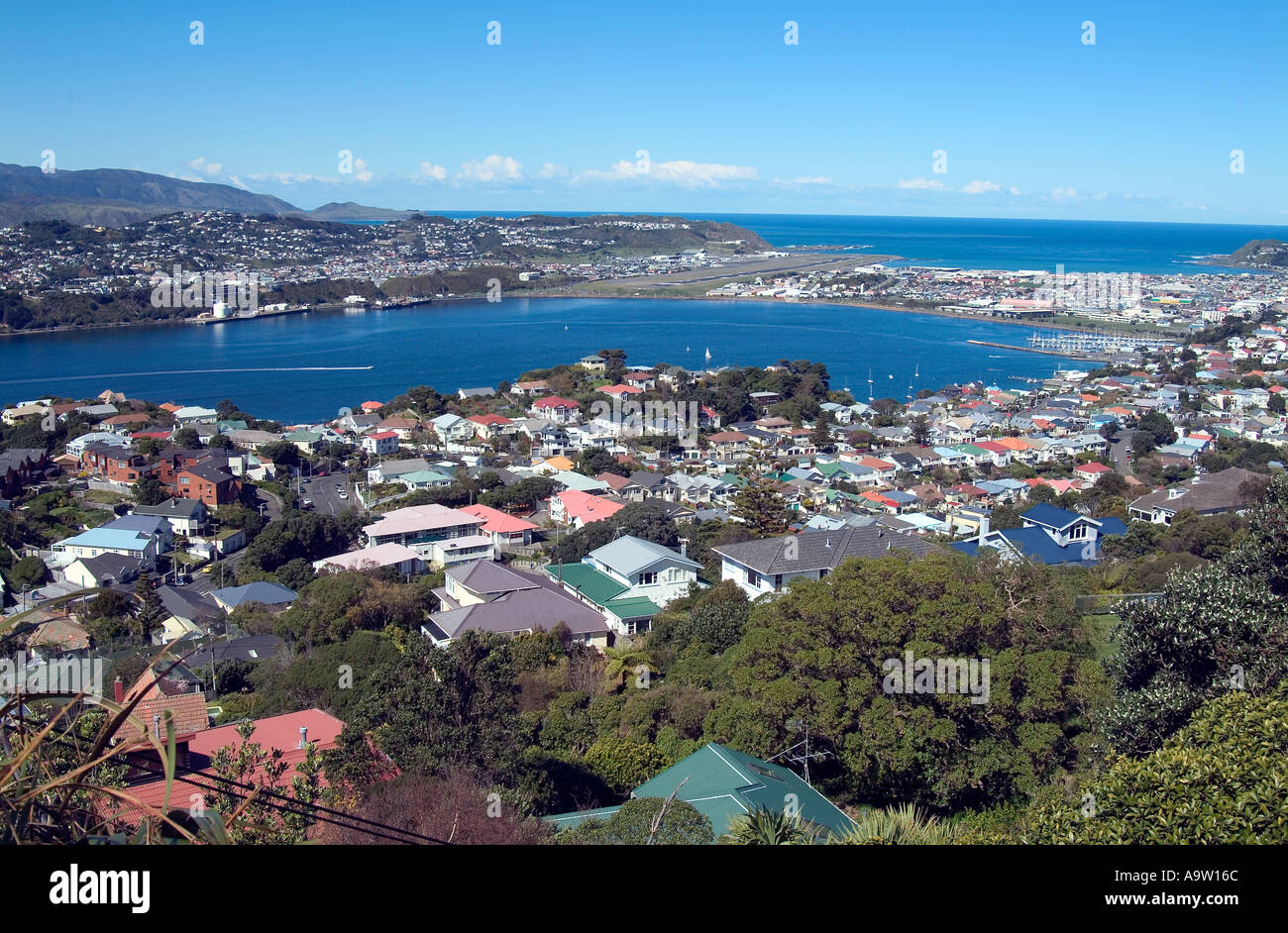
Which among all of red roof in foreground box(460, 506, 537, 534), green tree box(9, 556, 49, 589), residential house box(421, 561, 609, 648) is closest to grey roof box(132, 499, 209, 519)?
green tree box(9, 556, 49, 589)

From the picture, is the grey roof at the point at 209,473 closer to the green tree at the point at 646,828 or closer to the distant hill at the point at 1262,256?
the green tree at the point at 646,828

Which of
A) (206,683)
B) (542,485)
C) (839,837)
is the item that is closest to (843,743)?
(839,837)

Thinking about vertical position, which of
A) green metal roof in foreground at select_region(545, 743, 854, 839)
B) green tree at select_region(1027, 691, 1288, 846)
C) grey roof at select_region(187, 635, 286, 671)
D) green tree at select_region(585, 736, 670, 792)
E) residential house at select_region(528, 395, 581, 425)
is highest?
residential house at select_region(528, 395, 581, 425)

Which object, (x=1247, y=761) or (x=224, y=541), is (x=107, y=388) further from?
(x=1247, y=761)

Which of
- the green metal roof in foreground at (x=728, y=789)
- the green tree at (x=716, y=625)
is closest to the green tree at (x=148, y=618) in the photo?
the green tree at (x=716, y=625)

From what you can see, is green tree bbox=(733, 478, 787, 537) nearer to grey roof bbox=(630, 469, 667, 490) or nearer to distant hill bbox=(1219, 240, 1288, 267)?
grey roof bbox=(630, 469, 667, 490)
